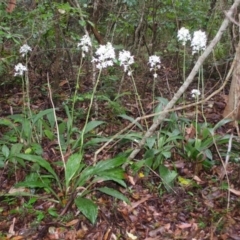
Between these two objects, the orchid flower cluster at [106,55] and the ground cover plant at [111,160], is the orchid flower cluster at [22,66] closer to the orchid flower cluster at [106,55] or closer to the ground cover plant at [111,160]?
the ground cover plant at [111,160]

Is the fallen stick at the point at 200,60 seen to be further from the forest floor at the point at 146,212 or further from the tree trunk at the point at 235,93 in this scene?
the tree trunk at the point at 235,93

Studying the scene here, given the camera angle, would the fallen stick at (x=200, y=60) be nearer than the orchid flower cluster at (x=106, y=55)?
Yes

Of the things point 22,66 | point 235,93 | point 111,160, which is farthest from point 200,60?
point 22,66

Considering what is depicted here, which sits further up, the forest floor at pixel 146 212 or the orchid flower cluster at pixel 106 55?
the orchid flower cluster at pixel 106 55

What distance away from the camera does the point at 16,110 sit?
5.50 metres

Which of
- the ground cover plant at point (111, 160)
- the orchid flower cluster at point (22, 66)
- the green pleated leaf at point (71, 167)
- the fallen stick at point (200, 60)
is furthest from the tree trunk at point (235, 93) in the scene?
the orchid flower cluster at point (22, 66)

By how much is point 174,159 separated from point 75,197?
1.34m

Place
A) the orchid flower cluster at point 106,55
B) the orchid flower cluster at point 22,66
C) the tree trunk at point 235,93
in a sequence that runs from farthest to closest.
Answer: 1. the tree trunk at point 235,93
2. the orchid flower cluster at point 22,66
3. the orchid flower cluster at point 106,55

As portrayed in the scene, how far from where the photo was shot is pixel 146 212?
11.7 ft

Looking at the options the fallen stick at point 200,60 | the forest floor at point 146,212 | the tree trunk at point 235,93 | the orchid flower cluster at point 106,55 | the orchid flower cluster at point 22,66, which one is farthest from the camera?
the tree trunk at point 235,93

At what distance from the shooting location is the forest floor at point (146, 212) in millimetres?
3271

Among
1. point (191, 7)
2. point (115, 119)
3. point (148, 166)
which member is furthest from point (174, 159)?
point (191, 7)

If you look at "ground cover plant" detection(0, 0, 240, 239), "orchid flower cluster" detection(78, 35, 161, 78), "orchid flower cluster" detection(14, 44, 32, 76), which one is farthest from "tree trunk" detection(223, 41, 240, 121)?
"orchid flower cluster" detection(14, 44, 32, 76)

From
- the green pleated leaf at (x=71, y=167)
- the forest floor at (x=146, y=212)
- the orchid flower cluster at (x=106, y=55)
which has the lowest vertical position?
the forest floor at (x=146, y=212)
